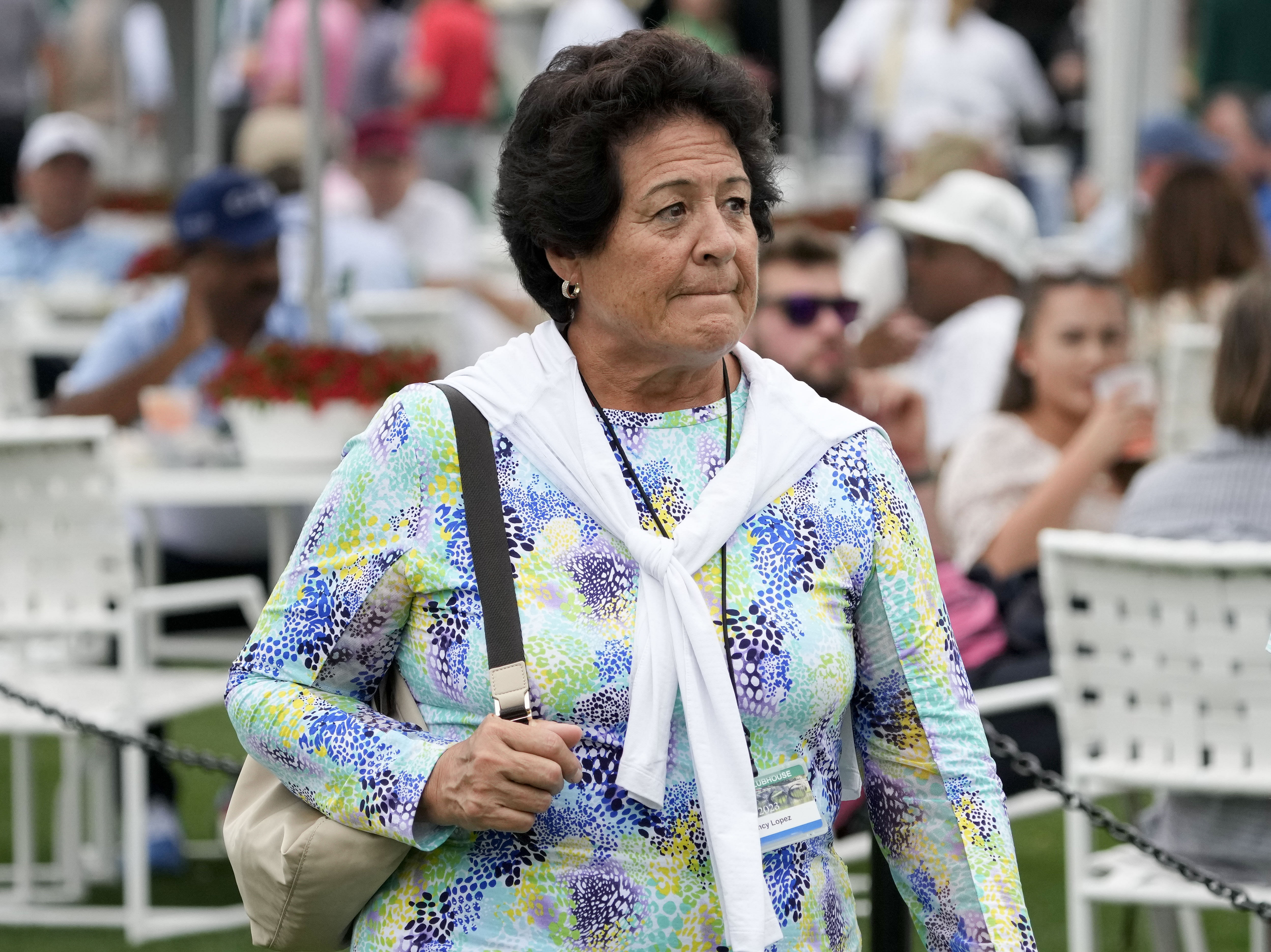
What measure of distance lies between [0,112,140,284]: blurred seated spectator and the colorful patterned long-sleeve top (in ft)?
30.9

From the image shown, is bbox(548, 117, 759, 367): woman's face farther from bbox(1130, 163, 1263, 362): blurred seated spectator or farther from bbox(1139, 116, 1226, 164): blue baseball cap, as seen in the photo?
bbox(1139, 116, 1226, 164): blue baseball cap

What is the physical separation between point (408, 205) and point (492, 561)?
1003 cm

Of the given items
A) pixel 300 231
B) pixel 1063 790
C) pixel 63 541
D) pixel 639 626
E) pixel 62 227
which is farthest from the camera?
pixel 62 227

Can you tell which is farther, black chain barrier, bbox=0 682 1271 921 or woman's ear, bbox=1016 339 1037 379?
woman's ear, bbox=1016 339 1037 379

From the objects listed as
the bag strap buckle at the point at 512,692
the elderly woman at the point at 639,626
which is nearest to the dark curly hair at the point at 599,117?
the elderly woman at the point at 639,626

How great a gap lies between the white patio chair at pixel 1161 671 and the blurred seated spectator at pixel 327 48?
12.3 metres

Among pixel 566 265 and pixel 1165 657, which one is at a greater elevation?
pixel 566 265

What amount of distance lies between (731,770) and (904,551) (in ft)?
1.31

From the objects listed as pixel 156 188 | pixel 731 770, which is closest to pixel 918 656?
pixel 731 770

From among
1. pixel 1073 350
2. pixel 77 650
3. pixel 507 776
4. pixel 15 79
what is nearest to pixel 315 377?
pixel 77 650

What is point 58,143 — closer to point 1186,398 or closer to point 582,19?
point 582,19

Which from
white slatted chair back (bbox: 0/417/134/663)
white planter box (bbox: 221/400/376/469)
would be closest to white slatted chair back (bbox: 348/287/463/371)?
white planter box (bbox: 221/400/376/469)

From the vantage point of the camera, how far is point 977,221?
8180mm

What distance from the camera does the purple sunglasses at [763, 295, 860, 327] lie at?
566 centimetres
